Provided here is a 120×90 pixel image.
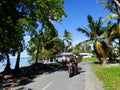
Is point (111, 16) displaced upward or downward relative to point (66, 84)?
upward

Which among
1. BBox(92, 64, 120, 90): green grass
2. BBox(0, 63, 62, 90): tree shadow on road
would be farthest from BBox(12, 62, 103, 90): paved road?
BBox(0, 63, 62, 90): tree shadow on road

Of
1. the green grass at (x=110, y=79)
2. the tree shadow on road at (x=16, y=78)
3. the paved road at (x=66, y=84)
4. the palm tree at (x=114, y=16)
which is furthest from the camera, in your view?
the palm tree at (x=114, y=16)

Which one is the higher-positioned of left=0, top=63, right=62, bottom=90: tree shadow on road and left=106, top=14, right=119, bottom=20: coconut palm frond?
left=106, top=14, right=119, bottom=20: coconut palm frond

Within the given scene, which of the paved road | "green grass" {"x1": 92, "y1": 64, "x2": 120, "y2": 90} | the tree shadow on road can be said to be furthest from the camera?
the tree shadow on road

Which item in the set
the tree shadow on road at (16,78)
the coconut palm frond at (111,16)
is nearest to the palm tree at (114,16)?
the coconut palm frond at (111,16)

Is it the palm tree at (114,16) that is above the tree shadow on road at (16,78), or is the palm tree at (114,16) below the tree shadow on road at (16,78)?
Result: above

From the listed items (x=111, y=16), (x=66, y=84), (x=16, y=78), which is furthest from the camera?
(x=111, y=16)

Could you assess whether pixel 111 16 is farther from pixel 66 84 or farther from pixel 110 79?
pixel 66 84

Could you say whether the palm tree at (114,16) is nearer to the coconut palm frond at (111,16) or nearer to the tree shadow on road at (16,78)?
the coconut palm frond at (111,16)

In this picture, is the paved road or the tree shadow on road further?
the tree shadow on road

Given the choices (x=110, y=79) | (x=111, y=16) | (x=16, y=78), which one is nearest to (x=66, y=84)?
(x=110, y=79)

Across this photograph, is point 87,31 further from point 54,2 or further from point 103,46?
point 54,2

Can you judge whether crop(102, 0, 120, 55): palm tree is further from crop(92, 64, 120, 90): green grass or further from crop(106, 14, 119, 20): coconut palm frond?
crop(92, 64, 120, 90): green grass

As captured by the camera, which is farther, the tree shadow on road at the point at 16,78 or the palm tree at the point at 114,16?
the palm tree at the point at 114,16
